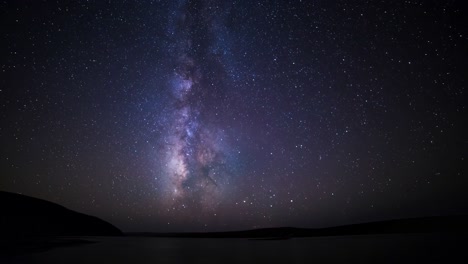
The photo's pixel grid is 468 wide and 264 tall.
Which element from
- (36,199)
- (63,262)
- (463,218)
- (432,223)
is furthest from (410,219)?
(36,199)

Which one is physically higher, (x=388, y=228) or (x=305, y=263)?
(x=388, y=228)

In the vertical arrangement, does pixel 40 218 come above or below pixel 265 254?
above

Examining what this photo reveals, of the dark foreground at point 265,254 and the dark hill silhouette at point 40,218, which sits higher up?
the dark hill silhouette at point 40,218

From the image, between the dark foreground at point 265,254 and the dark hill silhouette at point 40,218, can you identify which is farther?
the dark hill silhouette at point 40,218

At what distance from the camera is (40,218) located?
378ft

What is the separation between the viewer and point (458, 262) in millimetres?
11250

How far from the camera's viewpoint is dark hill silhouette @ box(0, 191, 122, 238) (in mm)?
100506

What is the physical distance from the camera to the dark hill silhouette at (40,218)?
101 m

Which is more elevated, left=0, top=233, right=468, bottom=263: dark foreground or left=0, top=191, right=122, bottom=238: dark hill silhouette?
left=0, top=191, right=122, bottom=238: dark hill silhouette

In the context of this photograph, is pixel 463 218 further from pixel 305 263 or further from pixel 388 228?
pixel 305 263

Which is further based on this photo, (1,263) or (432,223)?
(432,223)

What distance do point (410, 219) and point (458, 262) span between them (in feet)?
347

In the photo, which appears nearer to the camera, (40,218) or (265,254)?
(265,254)

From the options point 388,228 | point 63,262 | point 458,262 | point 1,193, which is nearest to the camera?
point 458,262
